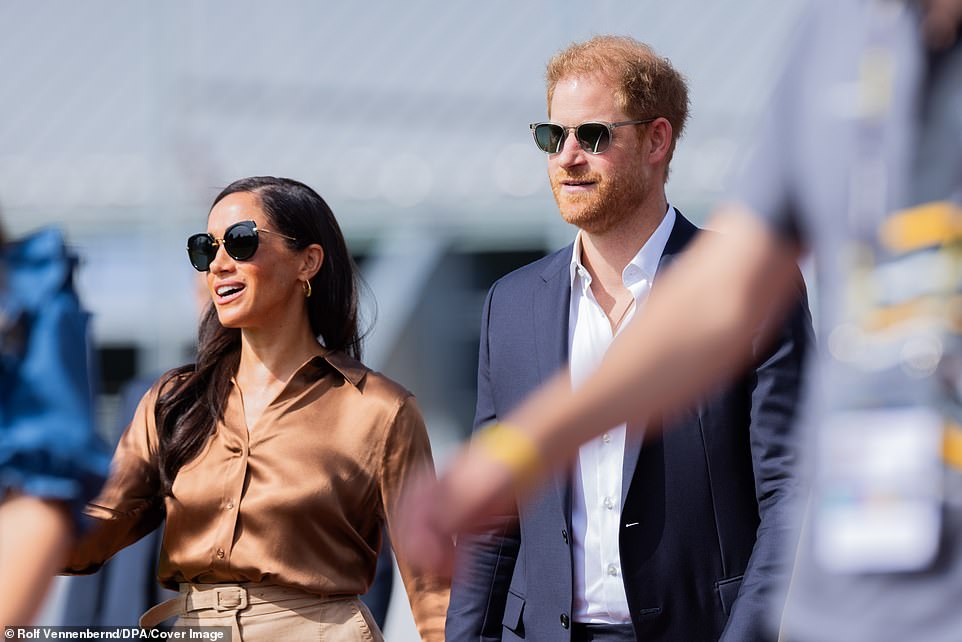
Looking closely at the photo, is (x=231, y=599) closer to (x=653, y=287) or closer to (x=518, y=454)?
(x=653, y=287)

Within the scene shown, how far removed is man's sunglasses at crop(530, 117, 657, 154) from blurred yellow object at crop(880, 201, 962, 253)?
7.52ft

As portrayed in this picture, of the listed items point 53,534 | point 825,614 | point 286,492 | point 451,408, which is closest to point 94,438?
point 53,534

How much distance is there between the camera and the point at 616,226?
3.79m

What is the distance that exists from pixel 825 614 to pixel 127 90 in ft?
57.4

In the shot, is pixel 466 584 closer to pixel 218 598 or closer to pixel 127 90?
pixel 218 598

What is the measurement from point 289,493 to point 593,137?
121cm

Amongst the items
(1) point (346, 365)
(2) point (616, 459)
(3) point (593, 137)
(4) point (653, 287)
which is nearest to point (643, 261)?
(4) point (653, 287)

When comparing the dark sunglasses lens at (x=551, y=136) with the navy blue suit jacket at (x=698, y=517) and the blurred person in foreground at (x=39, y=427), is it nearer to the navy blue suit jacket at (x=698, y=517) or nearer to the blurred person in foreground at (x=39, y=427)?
the navy blue suit jacket at (x=698, y=517)

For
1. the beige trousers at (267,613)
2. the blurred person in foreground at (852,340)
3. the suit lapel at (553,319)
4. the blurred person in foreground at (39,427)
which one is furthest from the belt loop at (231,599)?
the blurred person in foreground at (852,340)

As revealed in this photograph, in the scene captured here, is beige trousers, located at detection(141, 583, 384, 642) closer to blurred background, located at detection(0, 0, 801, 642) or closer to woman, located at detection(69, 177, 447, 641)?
woman, located at detection(69, 177, 447, 641)

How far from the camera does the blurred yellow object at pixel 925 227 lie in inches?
61.7

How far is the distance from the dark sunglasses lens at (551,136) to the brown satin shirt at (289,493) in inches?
29.9

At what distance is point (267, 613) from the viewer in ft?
12.0

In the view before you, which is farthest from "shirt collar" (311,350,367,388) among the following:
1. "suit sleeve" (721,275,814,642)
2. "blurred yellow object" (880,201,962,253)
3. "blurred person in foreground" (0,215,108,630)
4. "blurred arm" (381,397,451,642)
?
"blurred yellow object" (880,201,962,253)
